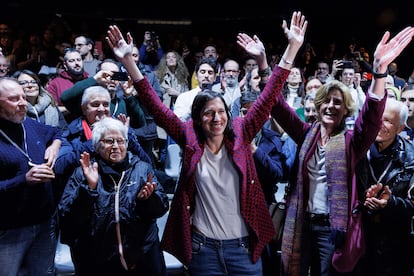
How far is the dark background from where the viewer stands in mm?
8969

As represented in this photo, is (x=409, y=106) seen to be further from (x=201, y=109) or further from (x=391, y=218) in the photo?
(x=201, y=109)

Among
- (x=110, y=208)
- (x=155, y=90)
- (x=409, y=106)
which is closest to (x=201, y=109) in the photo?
(x=110, y=208)

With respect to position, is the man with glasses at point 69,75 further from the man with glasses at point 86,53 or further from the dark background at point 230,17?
the dark background at point 230,17

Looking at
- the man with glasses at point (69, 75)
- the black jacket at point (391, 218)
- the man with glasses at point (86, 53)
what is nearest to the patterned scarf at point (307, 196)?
the black jacket at point (391, 218)

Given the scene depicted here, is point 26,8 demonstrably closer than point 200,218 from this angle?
No

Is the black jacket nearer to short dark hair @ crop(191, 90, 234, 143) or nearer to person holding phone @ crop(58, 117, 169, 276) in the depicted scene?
short dark hair @ crop(191, 90, 234, 143)

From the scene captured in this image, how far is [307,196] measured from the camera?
8.65 ft

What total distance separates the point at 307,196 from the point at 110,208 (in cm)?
100

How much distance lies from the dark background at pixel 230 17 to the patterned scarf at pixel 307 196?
6367 mm

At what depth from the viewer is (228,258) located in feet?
7.89

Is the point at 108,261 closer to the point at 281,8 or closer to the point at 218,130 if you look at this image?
the point at 218,130

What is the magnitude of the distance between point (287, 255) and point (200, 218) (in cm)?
56

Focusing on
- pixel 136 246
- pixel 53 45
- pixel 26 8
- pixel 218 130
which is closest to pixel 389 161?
pixel 218 130

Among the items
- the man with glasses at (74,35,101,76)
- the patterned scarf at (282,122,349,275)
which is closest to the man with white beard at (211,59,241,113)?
the man with glasses at (74,35,101,76)
